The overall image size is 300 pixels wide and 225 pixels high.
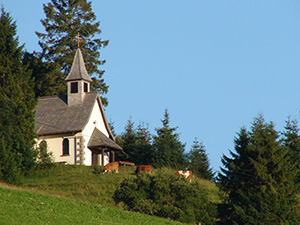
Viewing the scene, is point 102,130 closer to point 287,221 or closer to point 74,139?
point 74,139

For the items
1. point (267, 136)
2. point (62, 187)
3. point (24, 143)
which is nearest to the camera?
point (267, 136)

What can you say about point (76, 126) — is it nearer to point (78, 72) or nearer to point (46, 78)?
point (78, 72)

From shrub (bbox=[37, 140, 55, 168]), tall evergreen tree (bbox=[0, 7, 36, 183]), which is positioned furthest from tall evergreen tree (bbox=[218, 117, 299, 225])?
shrub (bbox=[37, 140, 55, 168])

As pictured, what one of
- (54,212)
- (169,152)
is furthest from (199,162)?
(54,212)

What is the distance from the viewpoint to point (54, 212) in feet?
91.4

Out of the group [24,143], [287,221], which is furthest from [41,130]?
[287,221]

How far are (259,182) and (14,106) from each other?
21.0 m

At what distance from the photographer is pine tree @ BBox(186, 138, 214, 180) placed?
5622cm

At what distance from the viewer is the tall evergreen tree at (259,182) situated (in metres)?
34.0

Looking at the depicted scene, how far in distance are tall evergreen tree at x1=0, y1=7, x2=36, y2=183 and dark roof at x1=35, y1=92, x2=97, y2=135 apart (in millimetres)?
5680

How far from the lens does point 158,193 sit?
34.6 m

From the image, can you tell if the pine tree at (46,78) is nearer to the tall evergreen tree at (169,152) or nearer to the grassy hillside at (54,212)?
the tall evergreen tree at (169,152)

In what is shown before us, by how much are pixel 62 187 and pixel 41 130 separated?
1412 centimetres

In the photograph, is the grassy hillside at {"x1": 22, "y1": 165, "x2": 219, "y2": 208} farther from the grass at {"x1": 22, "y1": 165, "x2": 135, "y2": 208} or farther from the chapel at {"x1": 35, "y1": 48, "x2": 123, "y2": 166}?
the chapel at {"x1": 35, "y1": 48, "x2": 123, "y2": 166}
